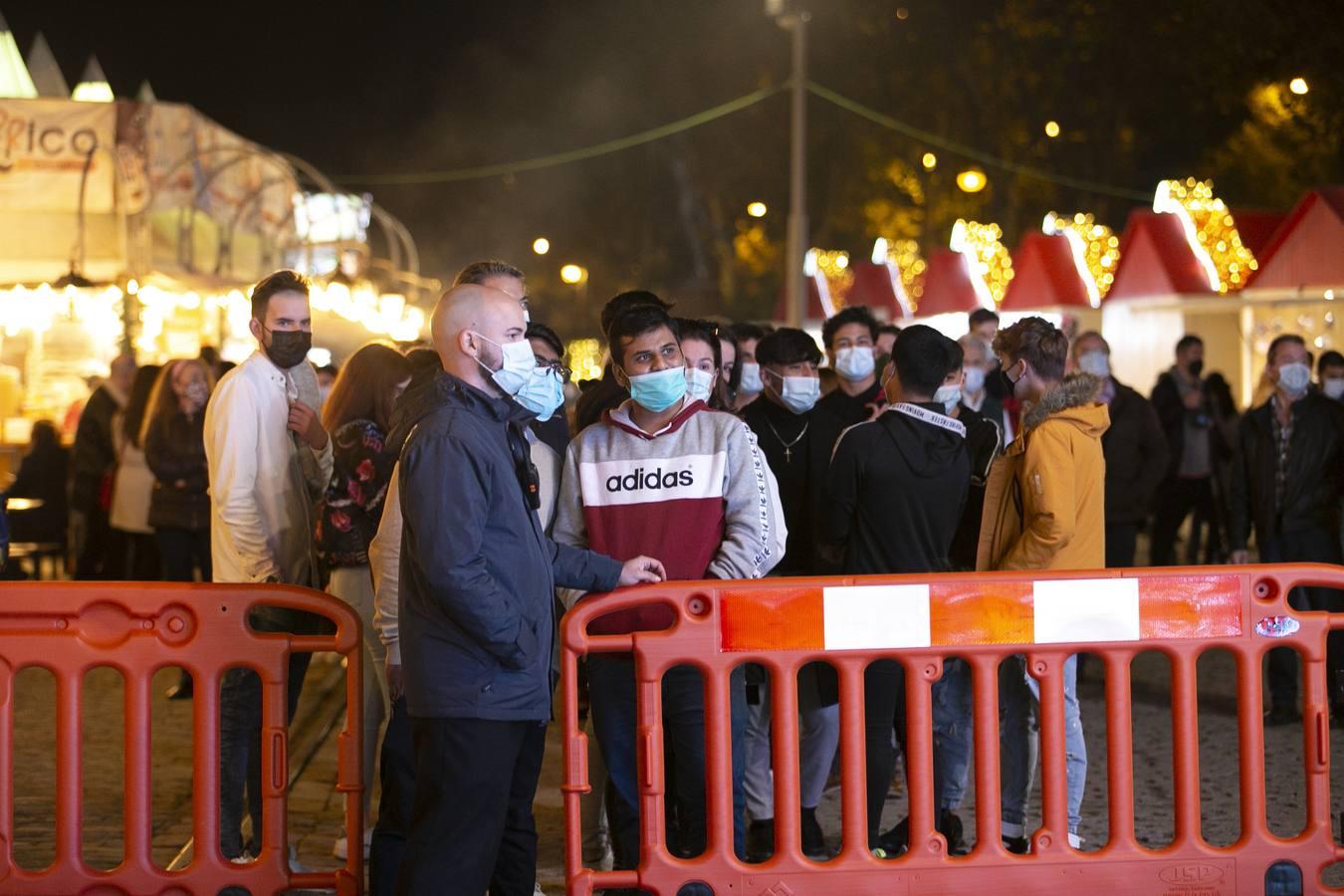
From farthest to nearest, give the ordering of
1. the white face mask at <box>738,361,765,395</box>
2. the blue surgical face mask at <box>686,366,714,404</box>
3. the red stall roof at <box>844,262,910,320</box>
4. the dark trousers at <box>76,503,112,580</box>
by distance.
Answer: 1. the red stall roof at <box>844,262,910,320</box>
2. the dark trousers at <box>76,503,112,580</box>
3. the white face mask at <box>738,361,765,395</box>
4. the blue surgical face mask at <box>686,366,714,404</box>

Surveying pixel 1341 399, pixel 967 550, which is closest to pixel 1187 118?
pixel 1341 399

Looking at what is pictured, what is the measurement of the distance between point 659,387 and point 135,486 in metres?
6.79

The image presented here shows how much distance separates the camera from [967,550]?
731 centimetres

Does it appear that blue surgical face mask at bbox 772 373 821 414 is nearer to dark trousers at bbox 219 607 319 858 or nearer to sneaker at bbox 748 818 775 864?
sneaker at bbox 748 818 775 864

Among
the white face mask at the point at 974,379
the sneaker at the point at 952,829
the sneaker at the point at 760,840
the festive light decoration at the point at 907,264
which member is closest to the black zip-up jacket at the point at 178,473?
the white face mask at the point at 974,379

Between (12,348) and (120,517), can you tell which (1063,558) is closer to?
(120,517)

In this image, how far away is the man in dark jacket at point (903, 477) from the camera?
5922 millimetres

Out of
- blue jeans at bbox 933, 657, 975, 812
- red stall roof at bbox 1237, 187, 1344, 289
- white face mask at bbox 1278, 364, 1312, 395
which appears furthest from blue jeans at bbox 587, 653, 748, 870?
red stall roof at bbox 1237, 187, 1344, 289

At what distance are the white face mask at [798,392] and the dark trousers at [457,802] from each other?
259 centimetres


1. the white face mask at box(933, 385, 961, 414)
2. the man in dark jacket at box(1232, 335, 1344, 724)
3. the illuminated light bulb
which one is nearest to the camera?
the white face mask at box(933, 385, 961, 414)

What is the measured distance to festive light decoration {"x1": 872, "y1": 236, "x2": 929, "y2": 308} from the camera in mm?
31750

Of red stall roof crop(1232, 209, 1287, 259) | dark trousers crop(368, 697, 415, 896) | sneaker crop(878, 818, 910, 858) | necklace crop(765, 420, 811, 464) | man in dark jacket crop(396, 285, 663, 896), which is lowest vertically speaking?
sneaker crop(878, 818, 910, 858)

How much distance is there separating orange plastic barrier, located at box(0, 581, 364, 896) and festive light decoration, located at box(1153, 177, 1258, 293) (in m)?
17.7

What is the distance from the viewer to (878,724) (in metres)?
5.81
